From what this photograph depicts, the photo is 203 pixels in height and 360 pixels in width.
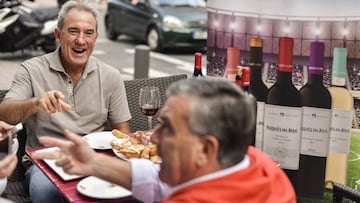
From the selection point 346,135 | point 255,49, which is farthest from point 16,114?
point 346,135

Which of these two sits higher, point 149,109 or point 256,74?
point 256,74

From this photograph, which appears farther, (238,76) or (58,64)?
(58,64)

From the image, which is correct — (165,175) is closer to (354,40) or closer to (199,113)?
(199,113)

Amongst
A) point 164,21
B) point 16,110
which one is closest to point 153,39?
point 164,21

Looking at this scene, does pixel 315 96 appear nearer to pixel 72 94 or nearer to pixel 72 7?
pixel 72 94

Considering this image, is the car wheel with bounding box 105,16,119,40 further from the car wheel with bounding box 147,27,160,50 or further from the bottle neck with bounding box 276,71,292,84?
the bottle neck with bounding box 276,71,292,84

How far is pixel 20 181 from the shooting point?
4.02 m

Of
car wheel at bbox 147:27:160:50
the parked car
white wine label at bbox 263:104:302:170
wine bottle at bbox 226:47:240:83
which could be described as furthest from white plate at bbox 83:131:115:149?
car wheel at bbox 147:27:160:50

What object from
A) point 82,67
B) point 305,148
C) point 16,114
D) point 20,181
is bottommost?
point 20,181

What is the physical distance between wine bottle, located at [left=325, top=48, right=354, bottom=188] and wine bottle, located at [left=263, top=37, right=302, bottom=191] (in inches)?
8.4

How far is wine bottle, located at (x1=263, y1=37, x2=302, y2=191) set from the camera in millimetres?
3824

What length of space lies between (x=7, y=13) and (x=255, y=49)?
7900mm

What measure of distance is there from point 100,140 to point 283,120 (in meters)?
1.20

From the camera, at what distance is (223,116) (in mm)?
1864
